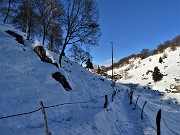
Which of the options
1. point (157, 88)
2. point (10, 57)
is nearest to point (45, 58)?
point (10, 57)

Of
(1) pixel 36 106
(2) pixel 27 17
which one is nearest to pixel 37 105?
(1) pixel 36 106

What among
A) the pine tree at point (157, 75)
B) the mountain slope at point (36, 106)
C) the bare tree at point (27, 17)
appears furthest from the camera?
the pine tree at point (157, 75)

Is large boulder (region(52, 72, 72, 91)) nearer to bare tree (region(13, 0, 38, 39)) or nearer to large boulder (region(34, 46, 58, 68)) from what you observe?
large boulder (region(34, 46, 58, 68))

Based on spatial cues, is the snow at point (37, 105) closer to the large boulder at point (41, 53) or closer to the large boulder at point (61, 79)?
the large boulder at point (61, 79)

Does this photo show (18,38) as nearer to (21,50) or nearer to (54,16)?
(21,50)

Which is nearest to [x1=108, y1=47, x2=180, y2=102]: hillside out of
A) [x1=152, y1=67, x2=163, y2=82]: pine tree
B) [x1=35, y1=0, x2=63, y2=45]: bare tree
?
[x1=152, y1=67, x2=163, y2=82]: pine tree

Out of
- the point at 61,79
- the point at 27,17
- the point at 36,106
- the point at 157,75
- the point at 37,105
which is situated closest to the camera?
the point at 36,106

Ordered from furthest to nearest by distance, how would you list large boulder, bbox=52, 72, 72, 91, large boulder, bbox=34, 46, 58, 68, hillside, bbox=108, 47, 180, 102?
hillside, bbox=108, 47, 180, 102, large boulder, bbox=34, 46, 58, 68, large boulder, bbox=52, 72, 72, 91

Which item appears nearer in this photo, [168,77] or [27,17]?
[27,17]

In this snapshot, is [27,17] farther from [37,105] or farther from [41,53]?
[37,105]

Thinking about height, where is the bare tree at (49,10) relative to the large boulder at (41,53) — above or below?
above

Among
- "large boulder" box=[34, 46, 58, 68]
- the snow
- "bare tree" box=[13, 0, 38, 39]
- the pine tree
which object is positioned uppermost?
"bare tree" box=[13, 0, 38, 39]

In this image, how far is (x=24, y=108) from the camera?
1005 cm

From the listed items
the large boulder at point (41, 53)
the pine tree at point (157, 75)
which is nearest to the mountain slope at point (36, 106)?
the large boulder at point (41, 53)
